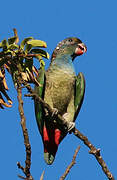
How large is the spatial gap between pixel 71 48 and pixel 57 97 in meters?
1.21

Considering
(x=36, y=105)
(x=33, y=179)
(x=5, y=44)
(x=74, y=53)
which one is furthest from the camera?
(x=74, y=53)

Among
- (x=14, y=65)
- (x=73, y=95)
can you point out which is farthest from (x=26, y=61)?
(x=73, y=95)

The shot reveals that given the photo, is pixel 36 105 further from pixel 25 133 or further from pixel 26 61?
pixel 25 133

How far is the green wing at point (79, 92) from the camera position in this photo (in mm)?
5613

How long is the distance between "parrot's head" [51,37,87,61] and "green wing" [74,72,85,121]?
65 centimetres

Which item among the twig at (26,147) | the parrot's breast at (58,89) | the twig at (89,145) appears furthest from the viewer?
the parrot's breast at (58,89)

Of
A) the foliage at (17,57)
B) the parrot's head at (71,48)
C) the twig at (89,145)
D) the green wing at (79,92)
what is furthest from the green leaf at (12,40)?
the parrot's head at (71,48)

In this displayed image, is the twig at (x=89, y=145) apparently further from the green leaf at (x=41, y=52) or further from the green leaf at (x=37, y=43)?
the green leaf at (x=41, y=52)

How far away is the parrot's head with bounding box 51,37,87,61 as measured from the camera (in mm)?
6188

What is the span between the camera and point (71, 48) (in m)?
6.26

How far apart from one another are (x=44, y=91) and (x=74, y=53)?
44.2 inches

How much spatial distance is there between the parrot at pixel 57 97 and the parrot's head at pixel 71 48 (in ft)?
0.60

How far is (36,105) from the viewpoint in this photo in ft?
17.7

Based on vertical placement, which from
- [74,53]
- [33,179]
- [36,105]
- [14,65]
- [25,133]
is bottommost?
[33,179]
